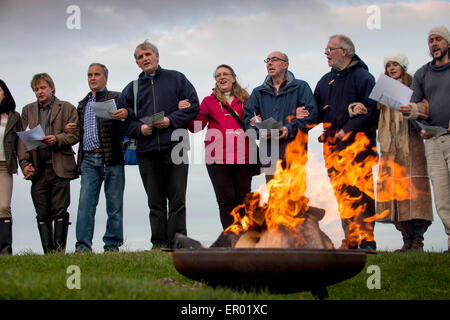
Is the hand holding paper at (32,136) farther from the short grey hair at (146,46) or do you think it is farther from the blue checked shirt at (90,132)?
the short grey hair at (146,46)

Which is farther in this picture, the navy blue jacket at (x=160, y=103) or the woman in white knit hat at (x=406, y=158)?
the woman in white knit hat at (x=406, y=158)

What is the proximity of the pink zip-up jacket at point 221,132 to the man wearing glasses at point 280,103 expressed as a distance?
0.36 meters

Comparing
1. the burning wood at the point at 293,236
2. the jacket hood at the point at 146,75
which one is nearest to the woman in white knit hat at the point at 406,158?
the jacket hood at the point at 146,75

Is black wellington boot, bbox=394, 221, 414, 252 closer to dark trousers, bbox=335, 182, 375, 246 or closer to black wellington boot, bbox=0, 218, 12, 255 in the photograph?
dark trousers, bbox=335, 182, 375, 246

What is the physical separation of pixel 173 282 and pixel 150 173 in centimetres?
265

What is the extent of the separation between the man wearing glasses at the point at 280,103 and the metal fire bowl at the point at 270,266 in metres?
3.18

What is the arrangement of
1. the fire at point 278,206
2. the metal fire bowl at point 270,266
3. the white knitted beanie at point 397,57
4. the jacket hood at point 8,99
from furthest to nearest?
the jacket hood at point 8,99 → the white knitted beanie at point 397,57 → the fire at point 278,206 → the metal fire bowl at point 270,266

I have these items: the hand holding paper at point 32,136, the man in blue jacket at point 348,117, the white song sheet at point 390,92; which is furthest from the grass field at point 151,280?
the white song sheet at point 390,92

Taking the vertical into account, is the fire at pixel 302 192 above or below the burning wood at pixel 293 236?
above

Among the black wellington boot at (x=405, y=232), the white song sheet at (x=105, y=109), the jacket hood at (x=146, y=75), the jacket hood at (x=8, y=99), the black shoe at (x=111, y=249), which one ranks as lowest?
the black shoe at (x=111, y=249)

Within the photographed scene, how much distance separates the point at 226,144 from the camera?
944cm

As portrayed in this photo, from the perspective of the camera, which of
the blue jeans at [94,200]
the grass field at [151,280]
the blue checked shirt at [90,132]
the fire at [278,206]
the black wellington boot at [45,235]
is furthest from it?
the black wellington boot at [45,235]

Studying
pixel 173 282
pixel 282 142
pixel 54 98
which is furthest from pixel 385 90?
pixel 54 98

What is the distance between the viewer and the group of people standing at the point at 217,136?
907 cm
